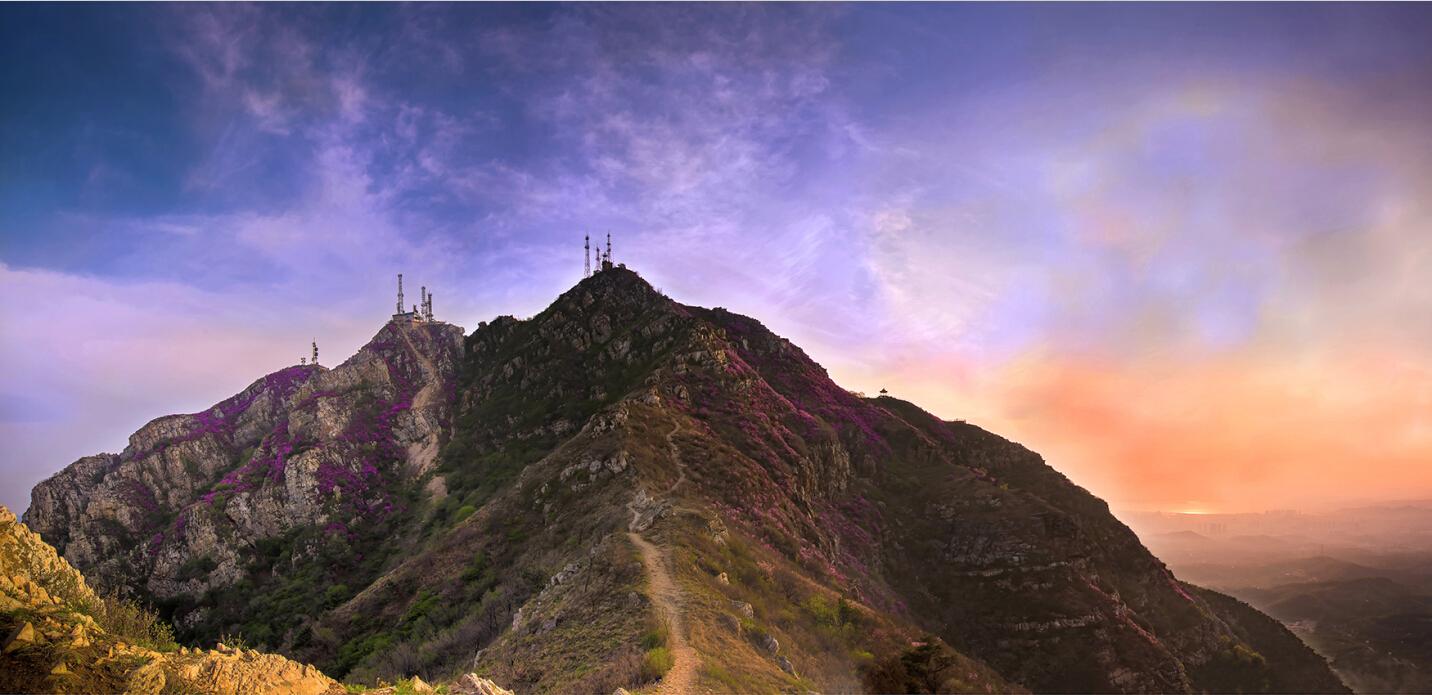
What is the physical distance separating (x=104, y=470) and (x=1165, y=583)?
6665 inches

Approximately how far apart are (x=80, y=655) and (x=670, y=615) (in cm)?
2303

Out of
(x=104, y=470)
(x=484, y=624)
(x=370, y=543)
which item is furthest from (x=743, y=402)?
(x=104, y=470)

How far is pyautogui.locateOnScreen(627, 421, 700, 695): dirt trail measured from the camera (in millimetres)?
22848

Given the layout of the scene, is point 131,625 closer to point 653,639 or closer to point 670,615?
point 653,639

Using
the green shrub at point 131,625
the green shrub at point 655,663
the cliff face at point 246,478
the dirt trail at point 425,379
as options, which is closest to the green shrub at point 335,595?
the cliff face at point 246,478

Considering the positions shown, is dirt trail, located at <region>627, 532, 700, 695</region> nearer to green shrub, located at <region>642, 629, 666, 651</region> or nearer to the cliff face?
green shrub, located at <region>642, 629, 666, 651</region>

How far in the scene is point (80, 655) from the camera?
9.98 meters

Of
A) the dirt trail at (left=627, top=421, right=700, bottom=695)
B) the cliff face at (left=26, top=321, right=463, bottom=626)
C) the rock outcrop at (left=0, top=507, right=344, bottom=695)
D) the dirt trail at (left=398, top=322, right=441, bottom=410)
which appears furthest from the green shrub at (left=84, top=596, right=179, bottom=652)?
the dirt trail at (left=398, top=322, right=441, bottom=410)

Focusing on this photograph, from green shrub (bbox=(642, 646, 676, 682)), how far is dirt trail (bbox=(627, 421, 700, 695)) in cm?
21

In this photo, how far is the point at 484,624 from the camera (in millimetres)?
41375

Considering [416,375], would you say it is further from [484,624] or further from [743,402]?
[484,624]

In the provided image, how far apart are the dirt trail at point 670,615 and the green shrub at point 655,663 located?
8.1 inches

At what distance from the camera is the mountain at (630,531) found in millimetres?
35125

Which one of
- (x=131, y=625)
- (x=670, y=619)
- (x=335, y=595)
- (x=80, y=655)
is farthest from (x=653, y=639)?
(x=335, y=595)
